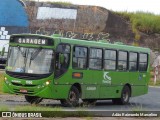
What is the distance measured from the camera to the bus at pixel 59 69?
2022 cm

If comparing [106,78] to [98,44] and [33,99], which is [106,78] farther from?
[33,99]

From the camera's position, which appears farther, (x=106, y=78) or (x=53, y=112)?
(x=106, y=78)

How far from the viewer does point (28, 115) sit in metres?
13.5

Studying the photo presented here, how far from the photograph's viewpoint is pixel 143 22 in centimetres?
5878

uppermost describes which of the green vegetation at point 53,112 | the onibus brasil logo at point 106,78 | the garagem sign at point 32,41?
the garagem sign at point 32,41

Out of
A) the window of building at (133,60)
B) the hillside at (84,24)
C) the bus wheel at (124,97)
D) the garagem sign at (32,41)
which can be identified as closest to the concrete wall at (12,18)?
the hillside at (84,24)

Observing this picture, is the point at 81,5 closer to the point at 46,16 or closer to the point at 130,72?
the point at 46,16

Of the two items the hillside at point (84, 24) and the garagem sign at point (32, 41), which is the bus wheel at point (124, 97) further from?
the hillside at point (84, 24)

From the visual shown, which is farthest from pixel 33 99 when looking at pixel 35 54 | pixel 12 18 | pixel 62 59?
pixel 12 18

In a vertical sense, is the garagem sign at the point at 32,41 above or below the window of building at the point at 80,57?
above

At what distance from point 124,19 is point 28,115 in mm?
45864

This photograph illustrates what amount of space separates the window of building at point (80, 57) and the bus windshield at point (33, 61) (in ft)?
4.34

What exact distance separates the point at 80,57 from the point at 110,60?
8.55 ft

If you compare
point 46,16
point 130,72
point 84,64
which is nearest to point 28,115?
point 84,64
